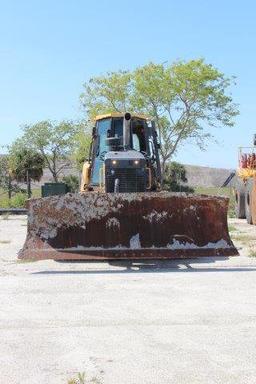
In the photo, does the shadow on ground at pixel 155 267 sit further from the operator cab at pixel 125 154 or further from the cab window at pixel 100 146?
the cab window at pixel 100 146

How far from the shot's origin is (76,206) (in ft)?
30.9

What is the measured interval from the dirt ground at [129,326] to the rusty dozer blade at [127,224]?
1.79 ft

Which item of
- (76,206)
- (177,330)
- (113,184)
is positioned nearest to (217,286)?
(177,330)

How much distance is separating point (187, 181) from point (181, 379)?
170 feet

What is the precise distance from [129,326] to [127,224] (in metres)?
4.37

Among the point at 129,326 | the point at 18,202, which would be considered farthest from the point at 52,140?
the point at 129,326

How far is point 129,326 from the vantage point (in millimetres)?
5059

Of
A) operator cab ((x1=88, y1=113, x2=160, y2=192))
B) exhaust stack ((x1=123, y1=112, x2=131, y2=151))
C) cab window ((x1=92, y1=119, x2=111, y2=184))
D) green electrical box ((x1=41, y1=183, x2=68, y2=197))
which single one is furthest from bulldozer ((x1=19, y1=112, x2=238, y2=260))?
green electrical box ((x1=41, y1=183, x2=68, y2=197))

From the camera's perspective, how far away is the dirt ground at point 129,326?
383 cm

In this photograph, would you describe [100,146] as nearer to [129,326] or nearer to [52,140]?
[129,326]

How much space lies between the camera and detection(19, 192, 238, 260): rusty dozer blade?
925 centimetres

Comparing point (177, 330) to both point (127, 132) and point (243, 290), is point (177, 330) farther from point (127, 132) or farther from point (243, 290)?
point (127, 132)

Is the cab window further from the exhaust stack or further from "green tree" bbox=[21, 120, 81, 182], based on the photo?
"green tree" bbox=[21, 120, 81, 182]

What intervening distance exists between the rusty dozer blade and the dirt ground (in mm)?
545
